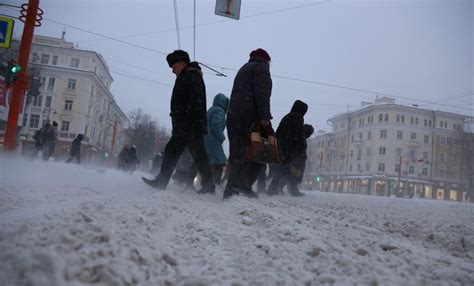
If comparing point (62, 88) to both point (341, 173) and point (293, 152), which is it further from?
point (341, 173)

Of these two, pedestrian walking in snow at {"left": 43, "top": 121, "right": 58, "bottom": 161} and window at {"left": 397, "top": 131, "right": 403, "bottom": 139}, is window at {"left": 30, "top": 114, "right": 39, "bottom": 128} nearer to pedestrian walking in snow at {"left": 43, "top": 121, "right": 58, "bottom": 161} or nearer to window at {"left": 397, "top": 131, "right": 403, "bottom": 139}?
pedestrian walking in snow at {"left": 43, "top": 121, "right": 58, "bottom": 161}

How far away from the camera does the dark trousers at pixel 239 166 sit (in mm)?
3791

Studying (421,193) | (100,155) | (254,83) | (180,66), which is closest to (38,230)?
(254,83)

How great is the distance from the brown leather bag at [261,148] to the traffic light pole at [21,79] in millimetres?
6340

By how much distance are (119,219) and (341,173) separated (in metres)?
74.9

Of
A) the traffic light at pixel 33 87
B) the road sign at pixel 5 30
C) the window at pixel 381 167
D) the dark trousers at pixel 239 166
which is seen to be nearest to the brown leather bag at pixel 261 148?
the dark trousers at pixel 239 166

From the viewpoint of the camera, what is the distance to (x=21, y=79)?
7570mm

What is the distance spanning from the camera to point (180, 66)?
4.39 m

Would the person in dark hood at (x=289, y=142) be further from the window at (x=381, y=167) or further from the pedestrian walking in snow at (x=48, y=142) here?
the window at (x=381, y=167)

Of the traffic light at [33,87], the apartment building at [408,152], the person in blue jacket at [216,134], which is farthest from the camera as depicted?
the apartment building at [408,152]

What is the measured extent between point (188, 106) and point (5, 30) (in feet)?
19.4

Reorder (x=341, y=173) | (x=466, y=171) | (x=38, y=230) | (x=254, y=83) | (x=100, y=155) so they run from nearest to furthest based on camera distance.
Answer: (x=38, y=230)
(x=254, y=83)
(x=466, y=171)
(x=100, y=155)
(x=341, y=173)

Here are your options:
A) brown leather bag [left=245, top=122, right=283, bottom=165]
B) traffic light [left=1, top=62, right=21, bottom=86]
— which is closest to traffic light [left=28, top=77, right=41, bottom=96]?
traffic light [left=1, top=62, right=21, bottom=86]

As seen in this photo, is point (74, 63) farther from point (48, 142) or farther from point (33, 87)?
point (33, 87)
